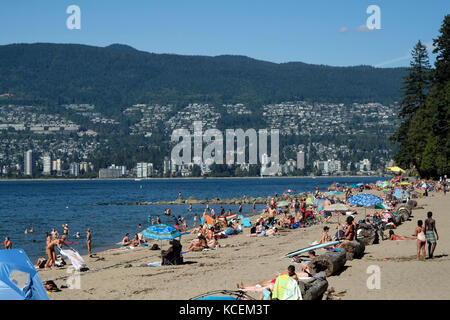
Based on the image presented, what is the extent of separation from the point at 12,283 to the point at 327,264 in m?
6.78

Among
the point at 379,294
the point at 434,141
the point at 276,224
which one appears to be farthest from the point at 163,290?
the point at 434,141

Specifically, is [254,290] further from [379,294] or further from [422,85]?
[422,85]

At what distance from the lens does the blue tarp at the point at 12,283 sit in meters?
9.72

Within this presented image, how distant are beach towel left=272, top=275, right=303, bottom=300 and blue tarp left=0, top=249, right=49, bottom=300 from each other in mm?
4255

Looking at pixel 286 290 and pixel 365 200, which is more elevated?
pixel 365 200

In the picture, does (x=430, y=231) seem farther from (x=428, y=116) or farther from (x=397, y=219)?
(x=428, y=116)

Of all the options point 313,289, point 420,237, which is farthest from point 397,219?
point 313,289

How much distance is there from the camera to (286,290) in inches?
382

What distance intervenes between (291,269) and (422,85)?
193 ft

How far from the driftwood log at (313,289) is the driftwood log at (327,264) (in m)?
2.02

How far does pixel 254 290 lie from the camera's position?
1151cm

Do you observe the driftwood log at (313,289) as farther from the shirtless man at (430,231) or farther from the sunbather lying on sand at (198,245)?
the sunbather lying on sand at (198,245)

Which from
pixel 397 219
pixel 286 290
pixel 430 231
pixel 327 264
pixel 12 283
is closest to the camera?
pixel 286 290

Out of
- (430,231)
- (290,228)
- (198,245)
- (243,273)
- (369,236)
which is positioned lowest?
(290,228)
